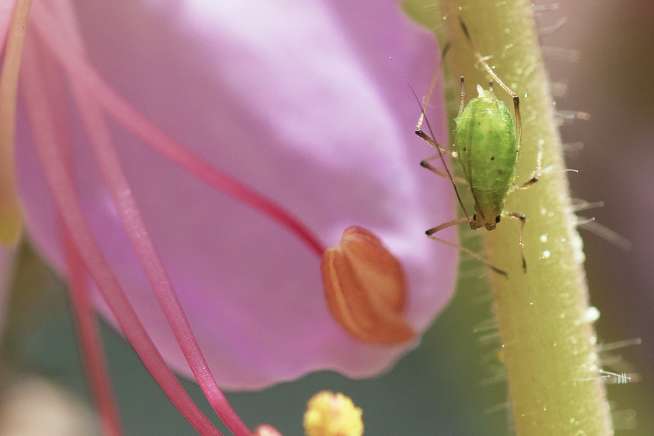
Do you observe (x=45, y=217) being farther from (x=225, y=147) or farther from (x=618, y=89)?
(x=618, y=89)

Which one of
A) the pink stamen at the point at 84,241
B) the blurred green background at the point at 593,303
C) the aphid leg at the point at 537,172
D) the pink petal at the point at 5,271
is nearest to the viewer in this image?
the aphid leg at the point at 537,172

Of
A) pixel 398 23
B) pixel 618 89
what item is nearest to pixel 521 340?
pixel 398 23

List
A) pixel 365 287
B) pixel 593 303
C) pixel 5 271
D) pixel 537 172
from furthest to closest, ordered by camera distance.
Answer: pixel 593 303, pixel 5 271, pixel 365 287, pixel 537 172

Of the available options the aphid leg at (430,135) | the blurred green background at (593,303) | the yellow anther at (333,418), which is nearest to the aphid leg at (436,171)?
the aphid leg at (430,135)

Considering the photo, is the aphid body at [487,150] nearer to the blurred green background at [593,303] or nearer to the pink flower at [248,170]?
the pink flower at [248,170]

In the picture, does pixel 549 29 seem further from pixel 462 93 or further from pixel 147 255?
pixel 147 255

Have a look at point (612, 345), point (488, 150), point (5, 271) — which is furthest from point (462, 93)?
Result: point (5, 271)
